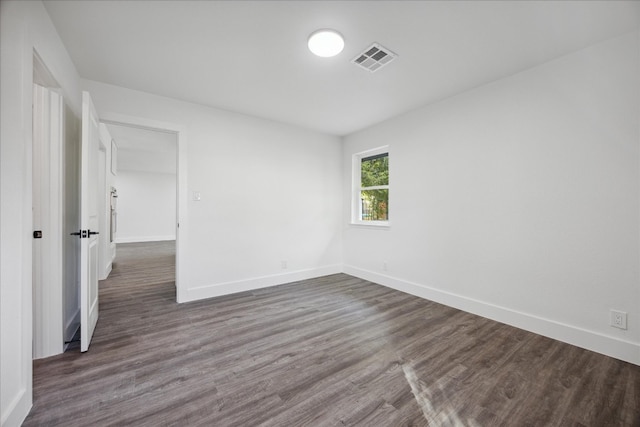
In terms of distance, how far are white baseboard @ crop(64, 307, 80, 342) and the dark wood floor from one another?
0.20m

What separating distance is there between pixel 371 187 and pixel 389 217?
695 millimetres

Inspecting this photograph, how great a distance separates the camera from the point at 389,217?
385 centimetres

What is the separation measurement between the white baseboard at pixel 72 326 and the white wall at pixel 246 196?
918 mm

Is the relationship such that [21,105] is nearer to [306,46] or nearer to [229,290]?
[306,46]

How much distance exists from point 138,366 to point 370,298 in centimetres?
248

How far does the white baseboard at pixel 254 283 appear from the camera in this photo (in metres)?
3.28

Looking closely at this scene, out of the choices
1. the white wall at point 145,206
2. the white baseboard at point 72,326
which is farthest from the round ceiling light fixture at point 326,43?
the white wall at point 145,206

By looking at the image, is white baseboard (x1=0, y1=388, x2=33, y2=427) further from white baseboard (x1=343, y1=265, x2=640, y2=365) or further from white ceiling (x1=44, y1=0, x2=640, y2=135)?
white baseboard (x1=343, y1=265, x2=640, y2=365)

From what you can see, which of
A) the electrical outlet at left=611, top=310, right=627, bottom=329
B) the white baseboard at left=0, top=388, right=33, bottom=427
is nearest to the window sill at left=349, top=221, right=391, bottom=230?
the electrical outlet at left=611, top=310, right=627, bottom=329

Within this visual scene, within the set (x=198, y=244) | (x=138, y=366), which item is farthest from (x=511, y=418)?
(x=198, y=244)

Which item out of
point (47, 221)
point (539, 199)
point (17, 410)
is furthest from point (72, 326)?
point (539, 199)

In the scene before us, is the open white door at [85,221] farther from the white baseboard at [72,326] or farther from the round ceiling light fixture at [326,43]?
the round ceiling light fixture at [326,43]

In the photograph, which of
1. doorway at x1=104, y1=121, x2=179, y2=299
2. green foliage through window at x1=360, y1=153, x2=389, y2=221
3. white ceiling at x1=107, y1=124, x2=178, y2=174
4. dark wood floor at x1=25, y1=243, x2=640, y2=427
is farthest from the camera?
doorway at x1=104, y1=121, x2=179, y2=299

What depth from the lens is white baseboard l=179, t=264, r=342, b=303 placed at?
328 centimetres
